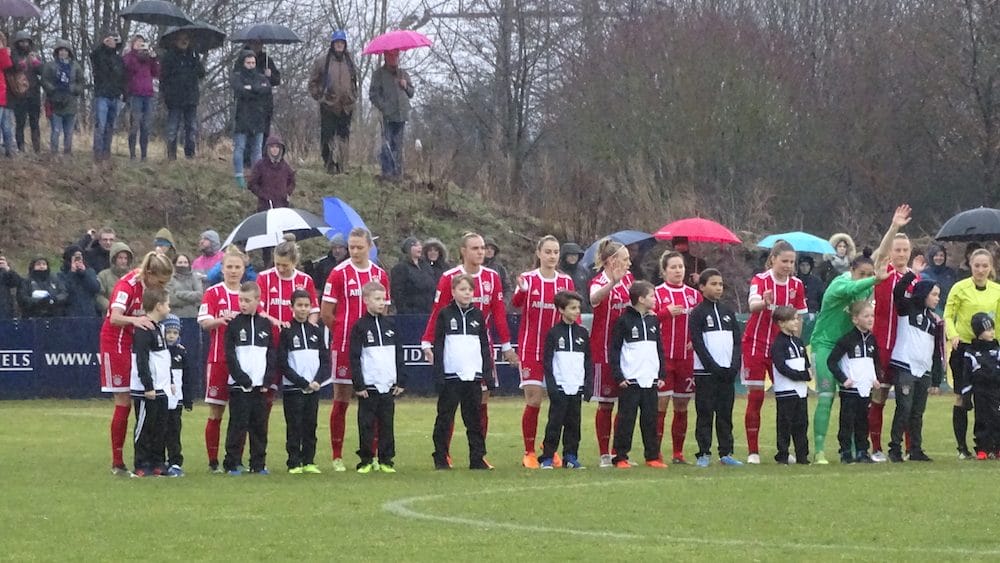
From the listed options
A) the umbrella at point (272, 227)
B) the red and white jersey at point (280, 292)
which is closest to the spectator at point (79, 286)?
the umbrella at point (272, 227)

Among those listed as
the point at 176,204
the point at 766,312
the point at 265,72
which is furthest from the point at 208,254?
the point at 766,312

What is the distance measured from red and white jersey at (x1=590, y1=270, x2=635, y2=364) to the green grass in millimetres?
1243

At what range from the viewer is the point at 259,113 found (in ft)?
95.0

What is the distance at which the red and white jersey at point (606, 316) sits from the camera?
634 inches

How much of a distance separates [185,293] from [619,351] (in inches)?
371

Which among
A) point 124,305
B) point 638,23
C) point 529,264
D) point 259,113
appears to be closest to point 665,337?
point 124,305

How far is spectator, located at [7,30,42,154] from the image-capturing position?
2778cm

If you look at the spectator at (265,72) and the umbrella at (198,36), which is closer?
the umbrella at (198,36)

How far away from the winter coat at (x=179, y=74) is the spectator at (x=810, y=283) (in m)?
10.2

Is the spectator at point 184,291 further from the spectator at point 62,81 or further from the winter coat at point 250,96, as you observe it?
the spectator at point 62,81

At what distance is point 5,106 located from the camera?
95.4 ft

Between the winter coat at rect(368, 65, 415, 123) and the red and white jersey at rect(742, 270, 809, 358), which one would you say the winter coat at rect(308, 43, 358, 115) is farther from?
the red and white jersey at rect(742, 270, 809, 358)

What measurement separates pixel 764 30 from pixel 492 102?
9041 millimetres

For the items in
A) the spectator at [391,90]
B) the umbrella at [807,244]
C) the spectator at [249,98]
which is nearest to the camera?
the umbrella at [807,244]
